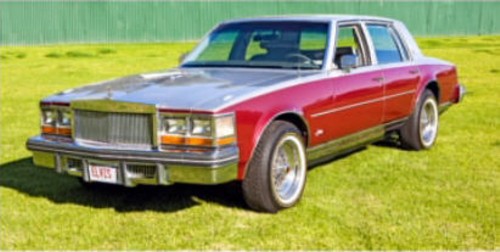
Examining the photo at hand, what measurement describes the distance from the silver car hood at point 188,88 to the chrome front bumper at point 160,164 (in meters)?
0.34

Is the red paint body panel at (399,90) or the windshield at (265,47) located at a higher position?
the windshield at (265,47)

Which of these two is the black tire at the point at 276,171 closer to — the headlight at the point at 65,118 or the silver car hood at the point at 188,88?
the silver car hood at the point at 188,88

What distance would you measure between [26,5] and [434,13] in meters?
21.1

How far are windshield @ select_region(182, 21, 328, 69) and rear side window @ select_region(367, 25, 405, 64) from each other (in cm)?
87

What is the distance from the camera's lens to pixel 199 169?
4.50 metres

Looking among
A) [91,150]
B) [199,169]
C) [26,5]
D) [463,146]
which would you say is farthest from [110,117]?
[26,5]

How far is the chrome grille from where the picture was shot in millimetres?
4691

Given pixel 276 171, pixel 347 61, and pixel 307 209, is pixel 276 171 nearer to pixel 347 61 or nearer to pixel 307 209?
A: pixel 307 209

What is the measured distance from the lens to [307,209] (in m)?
5.16

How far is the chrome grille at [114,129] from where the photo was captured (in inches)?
185

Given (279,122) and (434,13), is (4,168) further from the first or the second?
(434,13)

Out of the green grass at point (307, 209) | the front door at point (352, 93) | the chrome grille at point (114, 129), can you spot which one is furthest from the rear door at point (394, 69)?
the chrome grille at point (114, 129)

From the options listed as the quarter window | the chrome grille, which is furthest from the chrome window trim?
the chrome grille

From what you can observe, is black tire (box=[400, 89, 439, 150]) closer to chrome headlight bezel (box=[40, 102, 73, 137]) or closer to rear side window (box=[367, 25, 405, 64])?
rear side window (box=[367, 25, 405, 64])
